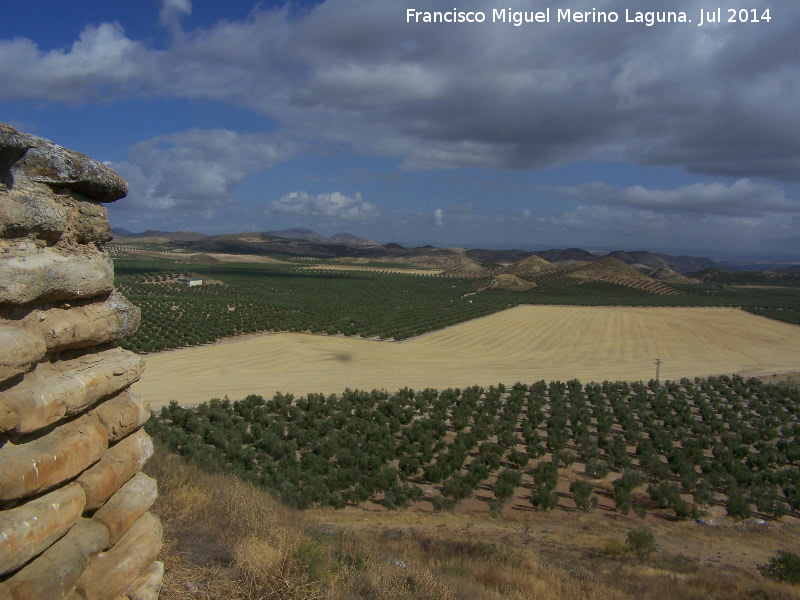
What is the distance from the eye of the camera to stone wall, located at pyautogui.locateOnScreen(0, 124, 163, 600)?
3131mm

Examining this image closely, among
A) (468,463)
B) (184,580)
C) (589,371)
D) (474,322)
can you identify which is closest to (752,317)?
(474,322)

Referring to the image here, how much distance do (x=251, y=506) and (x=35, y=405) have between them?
4603 millimetres

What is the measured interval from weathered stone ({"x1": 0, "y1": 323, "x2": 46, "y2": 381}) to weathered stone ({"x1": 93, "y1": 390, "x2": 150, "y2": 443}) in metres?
0.79

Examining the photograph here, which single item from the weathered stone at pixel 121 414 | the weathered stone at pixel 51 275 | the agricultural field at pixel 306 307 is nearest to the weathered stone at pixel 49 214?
the weathered stone at pixel 51 275

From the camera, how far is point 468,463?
15.3m

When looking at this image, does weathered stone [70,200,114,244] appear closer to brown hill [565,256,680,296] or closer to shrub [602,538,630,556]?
shrub [602,538,630,556]

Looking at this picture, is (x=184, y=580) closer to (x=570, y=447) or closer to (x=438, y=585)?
(x=438, y=585)

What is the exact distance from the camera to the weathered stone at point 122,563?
373 cm

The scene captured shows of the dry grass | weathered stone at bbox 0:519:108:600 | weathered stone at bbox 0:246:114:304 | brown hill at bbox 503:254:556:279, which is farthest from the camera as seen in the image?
brown hill at bbox 503:254:556:279

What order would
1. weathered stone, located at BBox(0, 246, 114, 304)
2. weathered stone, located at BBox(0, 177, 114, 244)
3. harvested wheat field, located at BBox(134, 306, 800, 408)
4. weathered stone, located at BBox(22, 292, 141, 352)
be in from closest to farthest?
weathered stone, located at BBox(0, 246, 114, 304) → weathered stone, located at BBox(0, 177, 114, 244) → weathered stone, located at BBox(22, 292, 141, 352) → harvested wheat field, located at BBox(134, 306, 800, 408)

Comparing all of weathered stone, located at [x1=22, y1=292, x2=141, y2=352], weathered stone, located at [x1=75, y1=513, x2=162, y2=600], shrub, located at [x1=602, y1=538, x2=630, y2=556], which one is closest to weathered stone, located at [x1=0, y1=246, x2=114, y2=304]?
weathered stone, located at [x1=22, y1=292, x2=141, y2=352]

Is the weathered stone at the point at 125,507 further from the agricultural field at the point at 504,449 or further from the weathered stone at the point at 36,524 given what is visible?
the agricultural field at the point at 504,449

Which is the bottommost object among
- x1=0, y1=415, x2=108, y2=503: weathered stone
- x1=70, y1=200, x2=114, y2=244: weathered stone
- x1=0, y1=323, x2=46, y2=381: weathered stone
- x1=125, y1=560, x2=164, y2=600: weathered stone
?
x1=125, y1=560, x2=164, y2=600: weathered stone

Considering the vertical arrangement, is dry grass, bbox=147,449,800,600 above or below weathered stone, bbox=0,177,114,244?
below
